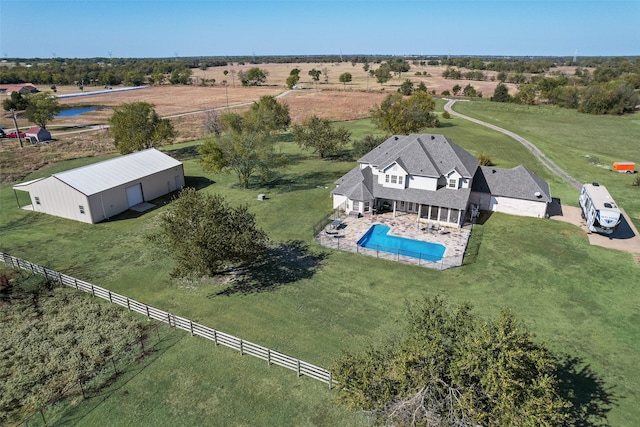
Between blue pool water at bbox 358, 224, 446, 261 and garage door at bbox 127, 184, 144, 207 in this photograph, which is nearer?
blue pool water at bbox 358, 224, 446, 261

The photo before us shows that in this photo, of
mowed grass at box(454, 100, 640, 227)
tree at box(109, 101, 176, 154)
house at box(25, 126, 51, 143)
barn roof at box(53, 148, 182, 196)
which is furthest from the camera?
house at box(25, 126, 51, 143)

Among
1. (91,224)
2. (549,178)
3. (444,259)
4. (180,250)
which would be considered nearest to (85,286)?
(180,250)

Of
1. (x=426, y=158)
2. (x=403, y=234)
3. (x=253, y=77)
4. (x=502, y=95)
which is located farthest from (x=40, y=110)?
(x=502, y=95)

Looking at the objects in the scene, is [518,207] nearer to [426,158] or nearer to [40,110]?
[426,158]

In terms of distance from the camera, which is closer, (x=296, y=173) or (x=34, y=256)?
(x=34, y=256)

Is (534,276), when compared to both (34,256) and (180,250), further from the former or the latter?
(34,256)

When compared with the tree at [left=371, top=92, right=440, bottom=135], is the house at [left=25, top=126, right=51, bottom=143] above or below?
below

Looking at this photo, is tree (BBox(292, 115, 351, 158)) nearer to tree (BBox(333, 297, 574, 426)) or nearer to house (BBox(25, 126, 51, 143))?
tree (BBox(333, 297, 574, 426))

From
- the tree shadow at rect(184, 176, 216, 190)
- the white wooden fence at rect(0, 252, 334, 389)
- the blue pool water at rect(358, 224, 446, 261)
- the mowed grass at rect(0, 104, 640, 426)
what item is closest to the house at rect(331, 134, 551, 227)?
the mowed grass at rect(0, 104, 640, 426)
